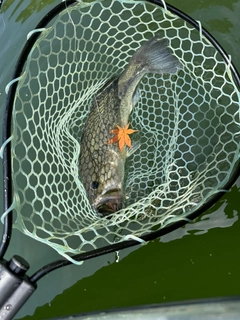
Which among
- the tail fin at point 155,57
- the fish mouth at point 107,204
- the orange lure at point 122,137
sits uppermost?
the tail fin at point 155,57

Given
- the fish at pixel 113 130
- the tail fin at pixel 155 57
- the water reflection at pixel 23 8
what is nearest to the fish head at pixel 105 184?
the fish at pixel 113 130

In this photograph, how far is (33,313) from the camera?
2314mm

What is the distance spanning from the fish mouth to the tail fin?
0.70 meters

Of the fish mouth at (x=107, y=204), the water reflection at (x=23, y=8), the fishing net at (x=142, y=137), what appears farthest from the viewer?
the water reflection at (x=23, y=8)

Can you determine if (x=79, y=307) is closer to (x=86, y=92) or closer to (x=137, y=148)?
(x=137, y=148)

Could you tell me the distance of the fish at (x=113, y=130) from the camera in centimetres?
212

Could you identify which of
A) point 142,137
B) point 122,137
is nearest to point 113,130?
point 122,137

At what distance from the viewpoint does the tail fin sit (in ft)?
7.20

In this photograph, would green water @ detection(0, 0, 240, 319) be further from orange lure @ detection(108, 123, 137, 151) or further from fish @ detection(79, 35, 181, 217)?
orange lure @ detection(108, 123, 137, 151)

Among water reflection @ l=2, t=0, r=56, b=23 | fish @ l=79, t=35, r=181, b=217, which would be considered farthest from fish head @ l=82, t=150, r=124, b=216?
water reflection @ l=2, t=0, r=56, b=23

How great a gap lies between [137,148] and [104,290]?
2.66 feet

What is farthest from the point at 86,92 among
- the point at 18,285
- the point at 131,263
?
the point at 18,285

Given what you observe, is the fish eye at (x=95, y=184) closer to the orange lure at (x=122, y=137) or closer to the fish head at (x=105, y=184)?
the fish head at (x=105, y=184)

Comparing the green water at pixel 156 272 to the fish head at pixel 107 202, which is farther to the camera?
the green water at pixel 156 272
